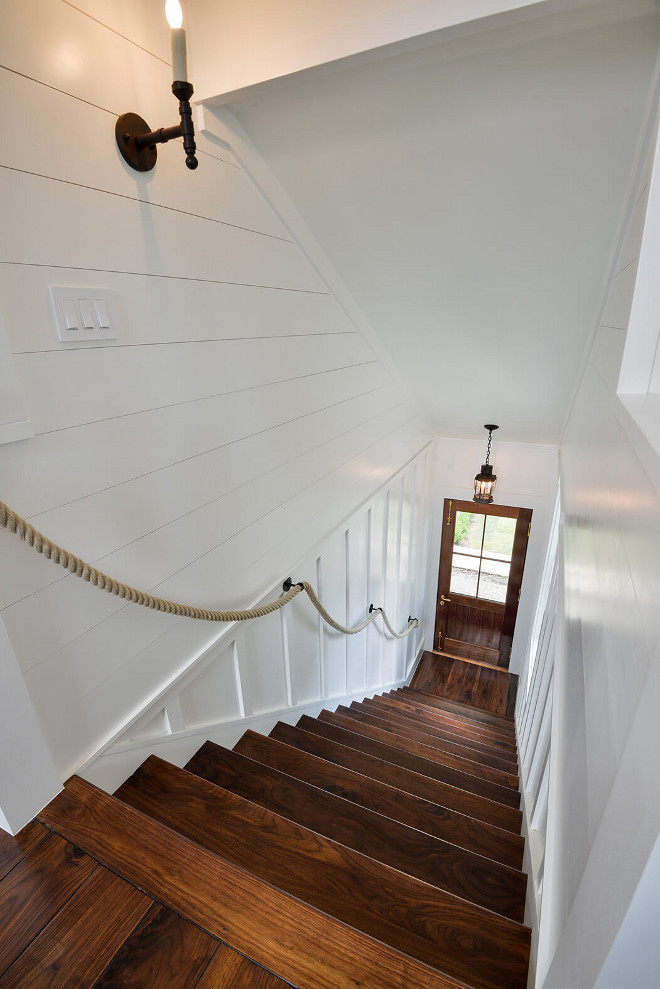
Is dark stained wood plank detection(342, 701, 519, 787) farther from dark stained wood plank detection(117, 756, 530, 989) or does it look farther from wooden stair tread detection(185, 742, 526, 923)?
dark stained wood plank detection(117, 756, 530, 989)

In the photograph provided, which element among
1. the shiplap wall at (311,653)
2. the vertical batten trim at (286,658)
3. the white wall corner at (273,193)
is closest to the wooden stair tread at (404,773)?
the vertical batten trim at (286,658)

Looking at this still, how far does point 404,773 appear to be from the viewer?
231 centimetres

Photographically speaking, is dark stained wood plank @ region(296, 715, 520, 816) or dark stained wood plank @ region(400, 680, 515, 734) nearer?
dark stained wood plank @ region(296, 715, 520, 816)

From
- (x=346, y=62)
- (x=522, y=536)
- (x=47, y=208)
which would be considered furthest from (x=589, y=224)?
(x=522, y=536)

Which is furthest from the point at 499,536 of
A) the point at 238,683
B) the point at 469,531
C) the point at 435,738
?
the point at 238,683

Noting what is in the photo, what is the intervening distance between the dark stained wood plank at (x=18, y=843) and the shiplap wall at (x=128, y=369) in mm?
144

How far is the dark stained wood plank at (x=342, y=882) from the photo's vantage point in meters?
1.20

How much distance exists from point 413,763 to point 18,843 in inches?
76.2

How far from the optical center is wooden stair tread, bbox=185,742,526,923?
1535 mm

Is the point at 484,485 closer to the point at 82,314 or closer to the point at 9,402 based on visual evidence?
the point at 82,314

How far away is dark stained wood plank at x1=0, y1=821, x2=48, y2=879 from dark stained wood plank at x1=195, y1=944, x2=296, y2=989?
520 millimetres

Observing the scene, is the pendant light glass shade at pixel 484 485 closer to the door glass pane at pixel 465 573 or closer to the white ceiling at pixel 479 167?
the door glass pane at pixel 465 573

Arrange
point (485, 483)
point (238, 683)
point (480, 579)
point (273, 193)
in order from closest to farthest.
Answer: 1. point (273, 193)
2. point (238, 683)
3. point (485, 483)
4. point (480, 579)

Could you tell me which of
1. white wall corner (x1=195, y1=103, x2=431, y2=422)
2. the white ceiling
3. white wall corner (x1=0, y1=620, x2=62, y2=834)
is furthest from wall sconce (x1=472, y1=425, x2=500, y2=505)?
white wall corner (x1=0, y1=620, x2=62, y2=834)
